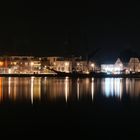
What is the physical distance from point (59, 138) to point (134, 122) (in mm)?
3060

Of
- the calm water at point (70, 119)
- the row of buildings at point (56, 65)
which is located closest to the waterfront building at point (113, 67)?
the row of buildings at point (56, 65)

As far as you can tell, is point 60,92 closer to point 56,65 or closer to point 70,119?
point 70,119

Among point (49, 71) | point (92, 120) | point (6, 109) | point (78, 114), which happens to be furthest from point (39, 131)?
point (49, 71)

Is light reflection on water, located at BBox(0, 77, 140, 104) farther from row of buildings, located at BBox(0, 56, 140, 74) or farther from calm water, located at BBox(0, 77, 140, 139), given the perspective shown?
row of buildings, located at BBox(0, 56, 140, 74)

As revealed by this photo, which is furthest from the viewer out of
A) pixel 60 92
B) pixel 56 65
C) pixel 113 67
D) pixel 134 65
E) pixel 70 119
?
pixel 113 67

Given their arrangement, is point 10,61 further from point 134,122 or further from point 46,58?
point 134,122

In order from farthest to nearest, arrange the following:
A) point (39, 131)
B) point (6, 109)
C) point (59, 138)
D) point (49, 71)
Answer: point (49, 71)
point (6, 109)
point (39, 131)
point (59, 138)

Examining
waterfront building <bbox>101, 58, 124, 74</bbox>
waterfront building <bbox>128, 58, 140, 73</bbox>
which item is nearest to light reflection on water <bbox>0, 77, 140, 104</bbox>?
waterfront building <bbox>128, 58, 140, 73</bbox>

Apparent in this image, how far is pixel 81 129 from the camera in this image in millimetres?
11961

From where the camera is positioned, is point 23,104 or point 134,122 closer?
point 134,122

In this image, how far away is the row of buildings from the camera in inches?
2650

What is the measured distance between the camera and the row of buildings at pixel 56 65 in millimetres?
67312

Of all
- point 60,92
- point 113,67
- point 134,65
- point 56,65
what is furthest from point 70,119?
point 113,67

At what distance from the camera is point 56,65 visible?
70875 millimetres
